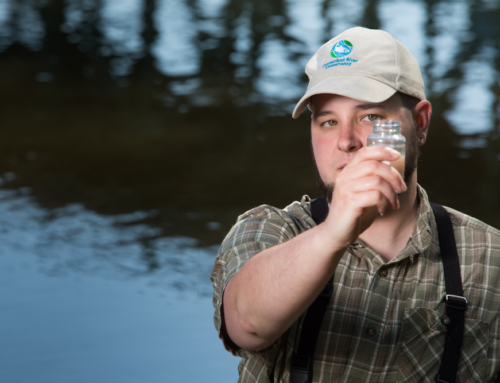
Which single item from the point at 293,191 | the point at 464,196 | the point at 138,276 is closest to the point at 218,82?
the point at 293,191

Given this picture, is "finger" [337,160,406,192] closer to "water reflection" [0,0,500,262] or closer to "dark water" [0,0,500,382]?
"dark water" [0,0,500,382]

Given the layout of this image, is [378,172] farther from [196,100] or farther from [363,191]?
[196,100]

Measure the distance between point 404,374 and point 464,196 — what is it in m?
3.54

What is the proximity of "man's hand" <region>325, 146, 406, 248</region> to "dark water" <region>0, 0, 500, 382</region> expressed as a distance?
227 cm

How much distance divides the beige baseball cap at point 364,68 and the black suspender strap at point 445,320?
330 mm

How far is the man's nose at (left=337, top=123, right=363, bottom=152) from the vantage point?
5.49 ft

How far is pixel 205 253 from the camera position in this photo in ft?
13.8

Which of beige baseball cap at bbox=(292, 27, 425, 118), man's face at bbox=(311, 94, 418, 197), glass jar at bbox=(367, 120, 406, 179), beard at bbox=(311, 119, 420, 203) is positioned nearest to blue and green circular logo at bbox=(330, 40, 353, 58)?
beige baseball cap at bbox=(292, 27, 425, 118)

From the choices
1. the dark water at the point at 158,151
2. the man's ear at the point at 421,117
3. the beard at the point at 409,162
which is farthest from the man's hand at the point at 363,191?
the dark water at the point at 158,151

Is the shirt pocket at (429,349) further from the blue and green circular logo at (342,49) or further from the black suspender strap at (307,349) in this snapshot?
the blue and green circular logo at (342,49)

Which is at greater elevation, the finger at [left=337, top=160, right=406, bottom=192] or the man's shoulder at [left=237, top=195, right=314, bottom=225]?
the finger at [left=337, top=160, right=406, bottom=192]

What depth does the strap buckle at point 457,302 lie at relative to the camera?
1708 millimetres

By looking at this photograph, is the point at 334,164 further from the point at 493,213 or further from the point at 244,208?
the point at 493,213

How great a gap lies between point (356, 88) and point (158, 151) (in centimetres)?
414
